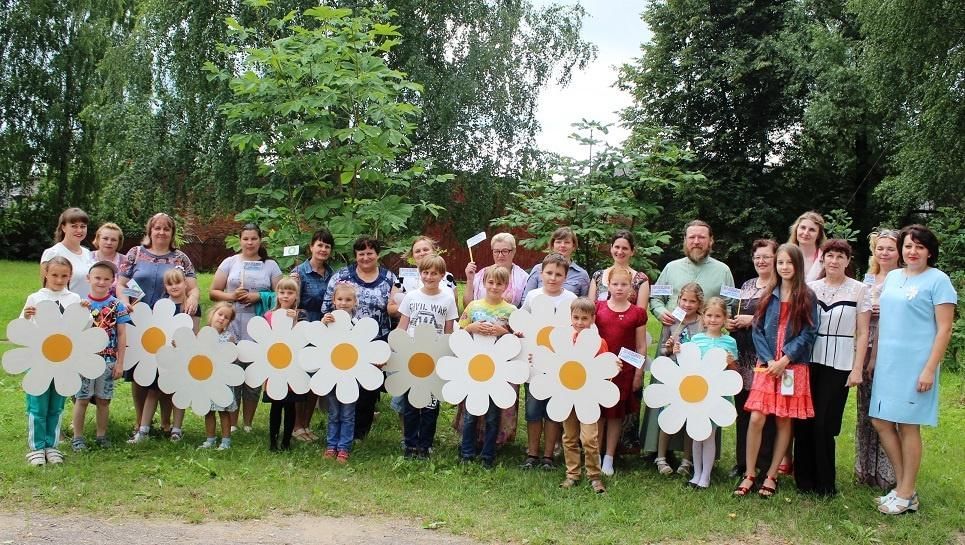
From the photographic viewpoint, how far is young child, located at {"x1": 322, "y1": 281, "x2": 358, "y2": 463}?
17.4 ft

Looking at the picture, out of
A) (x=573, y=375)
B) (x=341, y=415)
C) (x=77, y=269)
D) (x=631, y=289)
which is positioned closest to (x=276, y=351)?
(x=341, y=415)

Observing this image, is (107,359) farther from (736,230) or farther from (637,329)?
(736,230)

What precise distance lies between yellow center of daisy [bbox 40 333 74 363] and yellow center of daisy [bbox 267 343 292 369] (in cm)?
122

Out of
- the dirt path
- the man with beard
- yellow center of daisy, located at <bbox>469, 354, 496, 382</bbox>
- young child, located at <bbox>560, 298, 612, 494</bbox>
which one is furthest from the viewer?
the man with beard

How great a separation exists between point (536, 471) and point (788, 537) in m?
1.60

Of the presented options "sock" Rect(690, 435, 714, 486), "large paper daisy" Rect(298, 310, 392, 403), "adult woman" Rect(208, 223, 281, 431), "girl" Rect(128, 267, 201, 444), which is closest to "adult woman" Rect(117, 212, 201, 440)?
"girl" Rect(128, 267, 201, 444)

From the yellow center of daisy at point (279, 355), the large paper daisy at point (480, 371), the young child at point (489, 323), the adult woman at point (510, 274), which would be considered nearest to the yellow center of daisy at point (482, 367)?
the large paper daisy at point (480, 371)

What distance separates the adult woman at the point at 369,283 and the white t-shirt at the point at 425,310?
0.24 m

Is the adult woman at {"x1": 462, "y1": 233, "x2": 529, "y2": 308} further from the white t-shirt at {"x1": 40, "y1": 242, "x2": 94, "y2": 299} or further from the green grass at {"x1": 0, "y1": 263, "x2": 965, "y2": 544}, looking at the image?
the white t-shirt at {"x1": 40, "y1": 242, "x2": 94, "y2": 299}

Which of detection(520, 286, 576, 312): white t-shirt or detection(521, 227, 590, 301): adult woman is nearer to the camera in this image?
detection(520, 286, 576, 312): white t-shirt

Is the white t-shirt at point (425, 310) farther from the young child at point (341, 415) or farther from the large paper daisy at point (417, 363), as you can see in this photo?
the young child at point (341, 415)

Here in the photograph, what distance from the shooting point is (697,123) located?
20.9 metres

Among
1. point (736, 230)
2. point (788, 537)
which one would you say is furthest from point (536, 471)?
point (736, 230)

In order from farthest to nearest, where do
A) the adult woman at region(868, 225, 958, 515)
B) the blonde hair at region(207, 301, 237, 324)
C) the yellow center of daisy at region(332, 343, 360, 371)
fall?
the blonde hair at region(207, 301, 237, 324), the yellow center of daisy at region(332, 343, 360, 371), the adult woman at region(868, 225, 958, 515)
